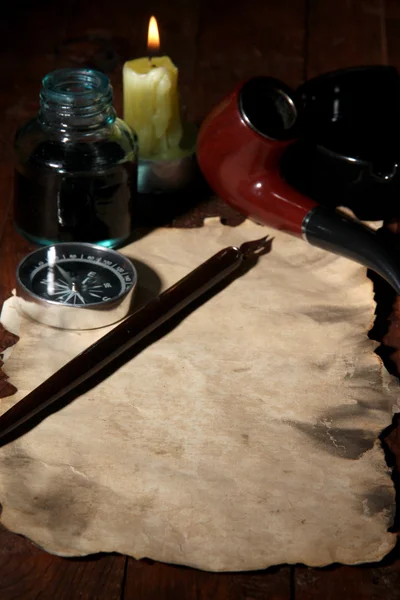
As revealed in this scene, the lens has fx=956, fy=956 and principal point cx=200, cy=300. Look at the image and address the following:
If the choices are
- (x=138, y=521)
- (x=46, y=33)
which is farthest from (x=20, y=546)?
(x=46, y=33)

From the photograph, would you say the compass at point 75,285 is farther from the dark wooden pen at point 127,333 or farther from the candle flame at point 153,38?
the candle flame at point 153,38

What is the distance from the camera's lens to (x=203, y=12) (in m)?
1.87

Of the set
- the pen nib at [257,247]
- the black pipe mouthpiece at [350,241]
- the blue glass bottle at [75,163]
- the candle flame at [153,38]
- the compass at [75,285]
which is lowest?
the pen nib at [257,247]

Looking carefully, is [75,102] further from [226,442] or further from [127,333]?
[226,442]

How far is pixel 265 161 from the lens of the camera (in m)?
1.25

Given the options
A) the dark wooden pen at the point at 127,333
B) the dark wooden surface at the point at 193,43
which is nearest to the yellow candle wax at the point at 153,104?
the dark wooden surface at the point at 193,43

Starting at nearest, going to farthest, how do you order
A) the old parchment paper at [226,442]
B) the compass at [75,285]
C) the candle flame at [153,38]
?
the old parchment paper at [226,442] → the compass at [75,285] → the candle flame at [153,38]

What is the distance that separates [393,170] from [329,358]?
0.31m

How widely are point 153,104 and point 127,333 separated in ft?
1.33

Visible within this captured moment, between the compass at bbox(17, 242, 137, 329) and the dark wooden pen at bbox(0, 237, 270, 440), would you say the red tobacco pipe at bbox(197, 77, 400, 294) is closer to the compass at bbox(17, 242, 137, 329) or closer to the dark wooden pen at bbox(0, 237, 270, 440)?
the dark wooden pen at bbox(0, 237, 270, 440)

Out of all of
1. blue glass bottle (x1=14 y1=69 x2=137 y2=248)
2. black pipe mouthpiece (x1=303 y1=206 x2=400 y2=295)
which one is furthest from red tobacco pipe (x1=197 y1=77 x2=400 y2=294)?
blue glass bottle (x1=14 y1=69 x2=137 y2=248)

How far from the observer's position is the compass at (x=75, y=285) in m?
1.07

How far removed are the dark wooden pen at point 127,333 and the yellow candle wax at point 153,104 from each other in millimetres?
216

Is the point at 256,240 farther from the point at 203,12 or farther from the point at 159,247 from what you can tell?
the point at 203,12
